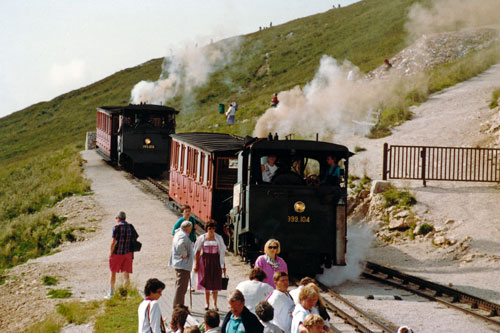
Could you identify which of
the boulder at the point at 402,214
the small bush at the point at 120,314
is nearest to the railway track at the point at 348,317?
the small bush at the point at 120,314

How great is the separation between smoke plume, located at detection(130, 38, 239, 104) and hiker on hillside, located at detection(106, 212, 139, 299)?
50.1 meters

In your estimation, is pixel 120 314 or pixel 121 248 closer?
pixel 120 314

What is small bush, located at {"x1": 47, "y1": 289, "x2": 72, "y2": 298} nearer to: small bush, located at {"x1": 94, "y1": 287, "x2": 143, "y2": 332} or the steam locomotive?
small bush, located at {"x1": 94, "y1": 287, "x2": 143, "y2": 332}

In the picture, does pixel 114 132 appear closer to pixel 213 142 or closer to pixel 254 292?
pixel 213 142

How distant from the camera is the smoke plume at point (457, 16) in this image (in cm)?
6016

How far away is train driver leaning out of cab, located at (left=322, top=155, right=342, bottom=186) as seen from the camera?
14.4m

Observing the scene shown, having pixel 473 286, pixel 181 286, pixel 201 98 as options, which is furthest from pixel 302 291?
pixel 201 98

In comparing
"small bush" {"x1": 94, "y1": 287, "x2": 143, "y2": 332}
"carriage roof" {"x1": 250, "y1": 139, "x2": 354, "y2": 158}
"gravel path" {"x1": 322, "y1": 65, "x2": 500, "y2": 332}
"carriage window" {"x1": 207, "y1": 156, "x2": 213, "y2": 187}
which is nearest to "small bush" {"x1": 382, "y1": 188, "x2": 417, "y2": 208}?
"gravel path" {"x1": 322, "y1": 65, "x2": 500, "y2": 332}

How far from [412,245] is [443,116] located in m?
13.6

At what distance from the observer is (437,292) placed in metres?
13.8

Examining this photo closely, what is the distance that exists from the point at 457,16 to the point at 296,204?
183ft

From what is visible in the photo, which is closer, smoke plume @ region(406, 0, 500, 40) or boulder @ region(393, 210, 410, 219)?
boulder @ region(393, 210, 410, 219)

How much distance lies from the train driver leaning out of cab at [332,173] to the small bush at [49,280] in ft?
21.0

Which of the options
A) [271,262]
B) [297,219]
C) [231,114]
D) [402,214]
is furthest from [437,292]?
[231,114]
